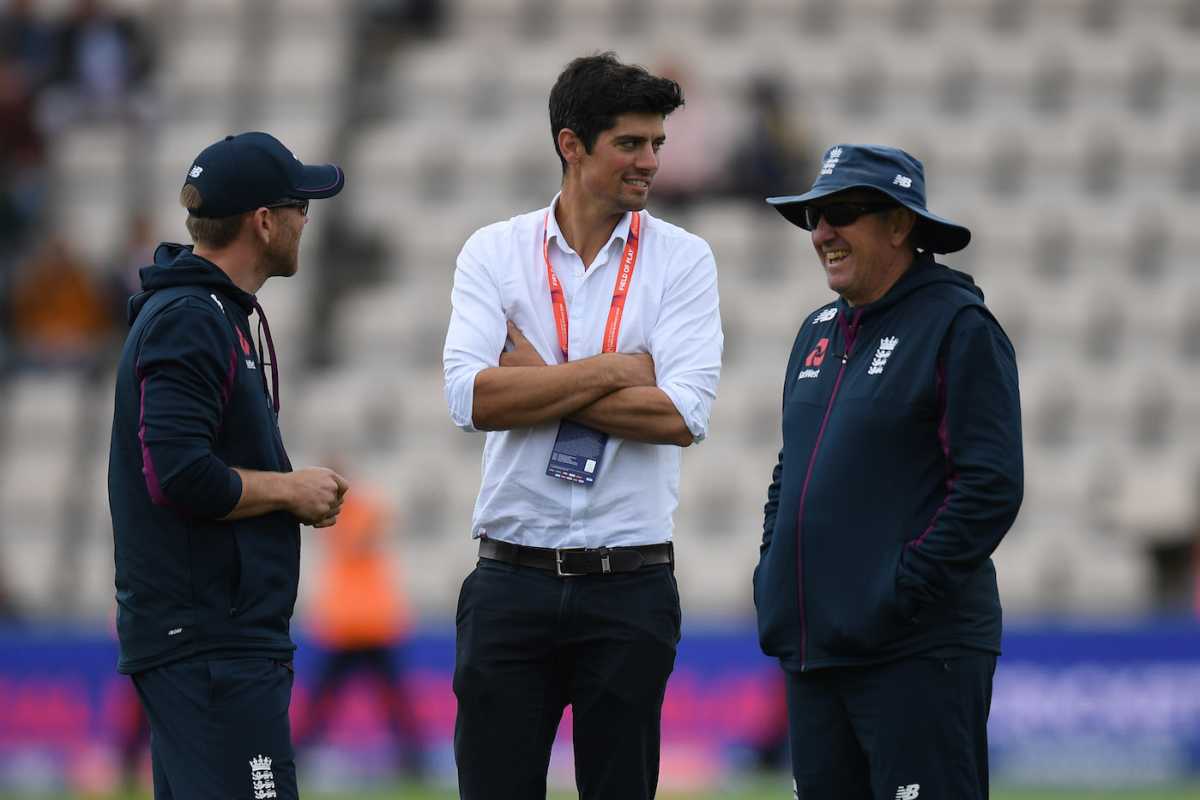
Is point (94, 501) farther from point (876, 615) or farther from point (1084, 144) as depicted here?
point (876, 615)

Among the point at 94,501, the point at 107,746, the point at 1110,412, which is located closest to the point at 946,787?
the point at 107,746

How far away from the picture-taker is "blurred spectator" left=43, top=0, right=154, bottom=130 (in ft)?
48.4

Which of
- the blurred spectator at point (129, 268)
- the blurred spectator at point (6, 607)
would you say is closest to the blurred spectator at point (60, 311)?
the blurred spectator at point (129, 268)

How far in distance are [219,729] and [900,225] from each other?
2163 mm

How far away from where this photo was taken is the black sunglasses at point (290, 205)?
4.96 m

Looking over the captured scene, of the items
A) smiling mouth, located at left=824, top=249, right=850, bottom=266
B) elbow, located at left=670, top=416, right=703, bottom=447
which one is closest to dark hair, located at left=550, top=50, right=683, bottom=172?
smiling mouth, located at left=824, top=249, right=850, bottom=266

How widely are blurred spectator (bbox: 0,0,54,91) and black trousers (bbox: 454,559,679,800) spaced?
35.4 feet

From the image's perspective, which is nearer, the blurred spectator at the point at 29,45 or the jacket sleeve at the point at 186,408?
the jacket sleeve at the point at 186,408

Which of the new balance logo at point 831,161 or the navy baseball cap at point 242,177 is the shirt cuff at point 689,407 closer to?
the new balance logo at point 831,161

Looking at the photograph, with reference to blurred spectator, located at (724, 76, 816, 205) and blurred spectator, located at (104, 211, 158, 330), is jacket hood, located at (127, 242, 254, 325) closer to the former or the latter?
blurred spectator, located at (104, 211, 158, 330)

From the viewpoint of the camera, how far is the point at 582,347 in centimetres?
513

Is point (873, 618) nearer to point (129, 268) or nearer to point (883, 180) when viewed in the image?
point (883, 180)

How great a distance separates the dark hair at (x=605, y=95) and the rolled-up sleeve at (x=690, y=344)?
412mm

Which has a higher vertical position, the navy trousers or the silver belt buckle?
the silver belt buckle
